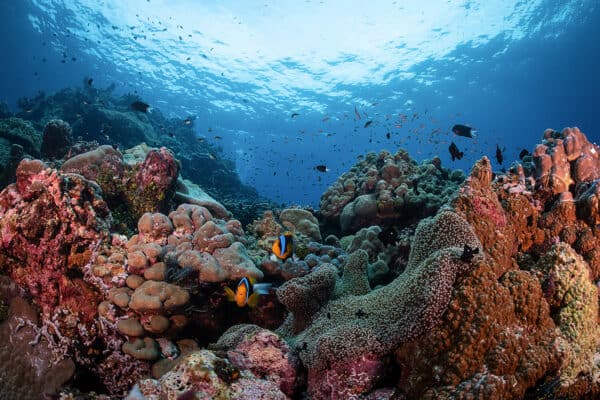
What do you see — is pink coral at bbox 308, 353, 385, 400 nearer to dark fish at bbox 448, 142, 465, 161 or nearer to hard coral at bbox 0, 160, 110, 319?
hard coral at bbox 0, 160, 110, 319

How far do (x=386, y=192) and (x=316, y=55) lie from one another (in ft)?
107

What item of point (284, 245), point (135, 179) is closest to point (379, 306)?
point (284, 245)

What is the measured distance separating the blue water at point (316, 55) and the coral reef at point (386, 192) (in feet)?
33.0

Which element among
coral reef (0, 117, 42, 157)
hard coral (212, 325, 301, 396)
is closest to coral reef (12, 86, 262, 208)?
coral reef (0, 117, 42, 157)

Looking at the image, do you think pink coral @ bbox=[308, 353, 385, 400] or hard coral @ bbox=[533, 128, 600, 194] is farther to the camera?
hard coral @ bbox=[533, 128, 600, 194]

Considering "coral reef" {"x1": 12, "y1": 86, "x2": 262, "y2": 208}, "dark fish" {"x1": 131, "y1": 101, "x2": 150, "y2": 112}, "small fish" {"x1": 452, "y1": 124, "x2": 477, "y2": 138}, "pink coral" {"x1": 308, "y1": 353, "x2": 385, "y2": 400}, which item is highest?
"small fish" {"x1": 452, "y1": 124, "x2": 477, "y2": 138}

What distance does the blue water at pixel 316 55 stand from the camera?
97.1 feet

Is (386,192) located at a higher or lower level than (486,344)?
higher

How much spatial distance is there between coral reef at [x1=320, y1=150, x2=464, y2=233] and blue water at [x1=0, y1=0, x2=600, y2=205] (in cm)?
1005

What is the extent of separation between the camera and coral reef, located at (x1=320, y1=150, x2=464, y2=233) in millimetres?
7805

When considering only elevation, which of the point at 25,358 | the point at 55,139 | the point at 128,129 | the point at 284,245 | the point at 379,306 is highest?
the point at 379,306

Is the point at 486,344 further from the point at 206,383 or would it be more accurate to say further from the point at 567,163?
the point at 567,163

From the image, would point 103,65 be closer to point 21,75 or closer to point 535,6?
point 21,75

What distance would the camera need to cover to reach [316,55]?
36406 millimetres
